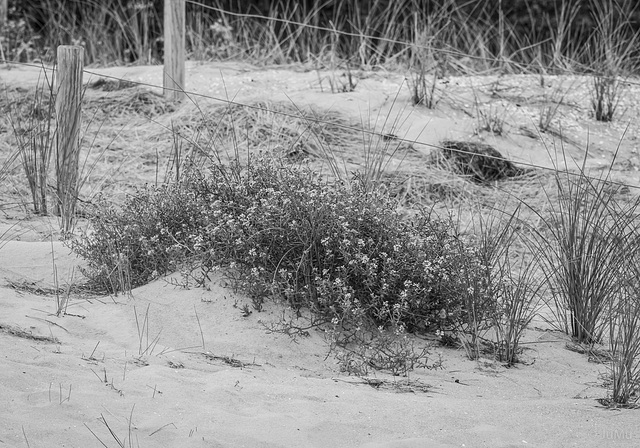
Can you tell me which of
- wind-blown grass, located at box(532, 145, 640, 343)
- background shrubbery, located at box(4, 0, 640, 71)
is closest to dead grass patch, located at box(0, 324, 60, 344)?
wind-blown grass, located at box(532, 145, 640, 343)

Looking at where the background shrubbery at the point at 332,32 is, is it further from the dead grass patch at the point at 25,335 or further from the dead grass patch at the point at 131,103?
the dead grass patch at the point at 25,335

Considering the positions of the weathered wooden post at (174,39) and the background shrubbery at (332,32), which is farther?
the background shrubbery at (332,32)

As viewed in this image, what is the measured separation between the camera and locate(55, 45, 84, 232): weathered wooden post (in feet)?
15.8

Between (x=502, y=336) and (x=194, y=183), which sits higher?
(x=194, y=183)

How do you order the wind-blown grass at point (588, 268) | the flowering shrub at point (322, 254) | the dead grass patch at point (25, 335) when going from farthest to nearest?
the wind-blown grass at point (588, 268), the flowering shrub at point (322, 254), the dead grass patch at point (25, 335)

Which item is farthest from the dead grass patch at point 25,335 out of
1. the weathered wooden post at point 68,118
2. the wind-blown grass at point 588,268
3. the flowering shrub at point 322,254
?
the wind-blown grass at point 588,268

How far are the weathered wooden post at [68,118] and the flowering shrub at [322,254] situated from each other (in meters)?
1.07

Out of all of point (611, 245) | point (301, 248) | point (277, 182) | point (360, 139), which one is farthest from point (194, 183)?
point (360, 139)

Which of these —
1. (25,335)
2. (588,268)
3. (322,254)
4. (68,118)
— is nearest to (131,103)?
(68,118)

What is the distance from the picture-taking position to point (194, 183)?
13.3 ft

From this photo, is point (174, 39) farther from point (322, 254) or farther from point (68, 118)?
point (322, 254)

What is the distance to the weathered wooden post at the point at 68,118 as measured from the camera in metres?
4.82

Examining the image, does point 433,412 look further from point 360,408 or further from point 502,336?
point 502,336

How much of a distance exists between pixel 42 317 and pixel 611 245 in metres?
2.30
